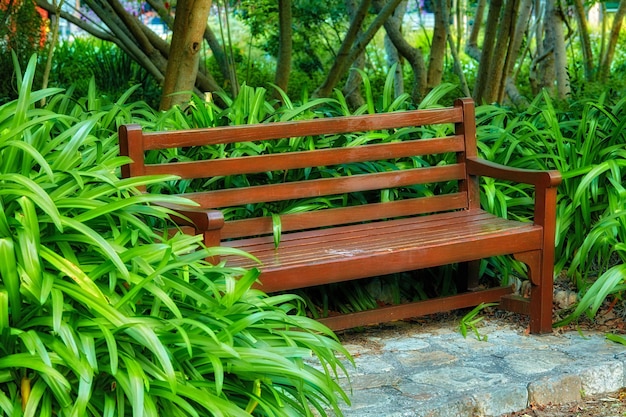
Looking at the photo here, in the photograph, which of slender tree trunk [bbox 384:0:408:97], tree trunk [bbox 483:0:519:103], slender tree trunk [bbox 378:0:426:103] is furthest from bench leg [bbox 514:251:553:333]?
slender tree trunk [bbox 378:0:426:103]

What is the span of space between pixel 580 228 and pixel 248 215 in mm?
1691

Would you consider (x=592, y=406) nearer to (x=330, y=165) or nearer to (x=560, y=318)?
(x=560, y=318)

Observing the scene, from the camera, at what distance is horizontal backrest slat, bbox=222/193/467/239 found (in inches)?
178

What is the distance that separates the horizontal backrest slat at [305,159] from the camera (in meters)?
4.38

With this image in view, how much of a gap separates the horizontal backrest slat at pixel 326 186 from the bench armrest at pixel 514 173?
0.08m

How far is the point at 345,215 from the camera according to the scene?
4.78 m

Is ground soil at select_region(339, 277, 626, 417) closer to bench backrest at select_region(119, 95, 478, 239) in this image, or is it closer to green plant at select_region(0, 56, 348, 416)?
bench backrest at select_region(119, 95, 478, 239)

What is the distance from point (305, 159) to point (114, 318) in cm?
189

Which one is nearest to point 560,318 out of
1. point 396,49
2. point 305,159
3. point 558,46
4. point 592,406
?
point 592,406

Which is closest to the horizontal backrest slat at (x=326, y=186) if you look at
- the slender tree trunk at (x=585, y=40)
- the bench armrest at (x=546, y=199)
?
the bench armrest at (x=546, y=199)

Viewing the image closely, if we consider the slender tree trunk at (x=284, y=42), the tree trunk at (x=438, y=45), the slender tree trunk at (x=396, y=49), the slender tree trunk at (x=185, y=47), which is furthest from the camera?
the slender tree trunk at (x=396, y=49)

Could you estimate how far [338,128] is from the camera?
4.81 m

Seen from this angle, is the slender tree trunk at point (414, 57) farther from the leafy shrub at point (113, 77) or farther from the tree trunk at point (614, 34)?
the tree trunk at point (614, 34)

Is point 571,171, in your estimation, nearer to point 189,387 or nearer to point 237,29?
point 189,387
